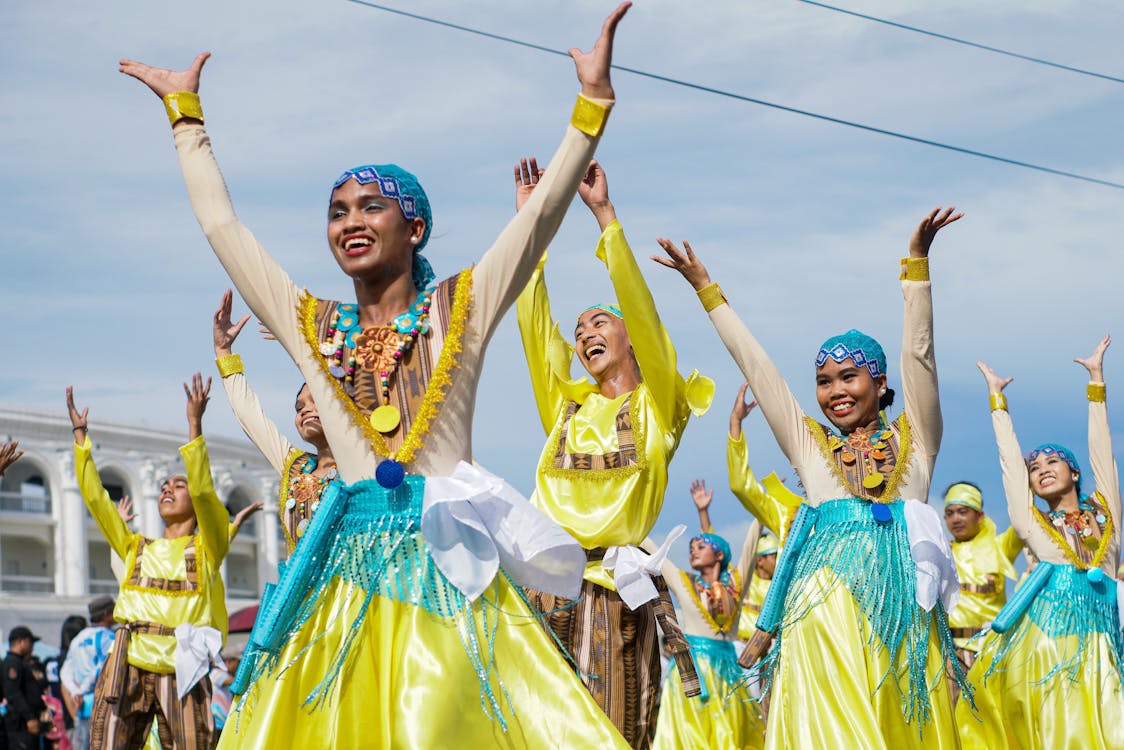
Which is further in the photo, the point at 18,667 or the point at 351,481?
the point at 18,667

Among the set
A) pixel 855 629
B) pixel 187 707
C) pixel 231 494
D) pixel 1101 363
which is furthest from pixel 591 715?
pixel 231 494

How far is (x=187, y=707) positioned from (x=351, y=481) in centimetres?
623

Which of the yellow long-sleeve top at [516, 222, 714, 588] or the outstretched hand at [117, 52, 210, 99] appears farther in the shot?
the yellow long-sleeve top at [516, 222, 714, 588]

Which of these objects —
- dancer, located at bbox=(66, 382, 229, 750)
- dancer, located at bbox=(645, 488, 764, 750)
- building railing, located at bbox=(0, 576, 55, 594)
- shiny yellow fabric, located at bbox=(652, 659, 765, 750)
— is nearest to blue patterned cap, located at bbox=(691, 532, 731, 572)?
dancer, located at bbox=(645, 488, 764, 750)

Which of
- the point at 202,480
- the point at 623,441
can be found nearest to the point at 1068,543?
the point at 623,441

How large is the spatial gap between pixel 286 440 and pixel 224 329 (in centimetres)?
63

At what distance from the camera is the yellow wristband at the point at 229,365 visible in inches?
290

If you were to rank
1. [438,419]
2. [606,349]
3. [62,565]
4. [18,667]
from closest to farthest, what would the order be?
[438,419], [606,349], [18,667], [62,565]

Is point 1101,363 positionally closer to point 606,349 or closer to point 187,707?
point 606,349

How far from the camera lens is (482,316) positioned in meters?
4.05

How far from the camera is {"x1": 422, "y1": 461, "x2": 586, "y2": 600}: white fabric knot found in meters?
3.76

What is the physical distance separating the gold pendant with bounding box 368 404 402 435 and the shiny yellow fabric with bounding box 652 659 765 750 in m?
6.19

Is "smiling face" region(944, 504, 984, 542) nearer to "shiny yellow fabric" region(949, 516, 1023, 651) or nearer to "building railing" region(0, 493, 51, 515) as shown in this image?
"shiny yellow fabric" region(949, 516, 1023, 651)

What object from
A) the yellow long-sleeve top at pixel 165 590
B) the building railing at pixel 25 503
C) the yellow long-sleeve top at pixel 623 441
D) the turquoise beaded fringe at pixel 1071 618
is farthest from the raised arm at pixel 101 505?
the building railing at pixel 25 503
